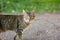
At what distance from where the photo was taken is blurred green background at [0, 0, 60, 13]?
293 inches

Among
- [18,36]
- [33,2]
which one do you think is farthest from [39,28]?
[33,2]

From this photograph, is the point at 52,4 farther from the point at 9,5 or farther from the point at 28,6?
the point at 9,5

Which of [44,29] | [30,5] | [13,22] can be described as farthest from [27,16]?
[30,5]

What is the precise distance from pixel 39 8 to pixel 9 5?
1049mm

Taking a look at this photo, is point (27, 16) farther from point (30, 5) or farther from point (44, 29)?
point (30, 5)

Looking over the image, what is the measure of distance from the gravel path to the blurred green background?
1.97ft

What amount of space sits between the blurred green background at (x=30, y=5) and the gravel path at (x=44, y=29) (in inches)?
23.7

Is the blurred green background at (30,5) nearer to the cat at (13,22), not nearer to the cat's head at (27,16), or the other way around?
the cat's head at (27,16)

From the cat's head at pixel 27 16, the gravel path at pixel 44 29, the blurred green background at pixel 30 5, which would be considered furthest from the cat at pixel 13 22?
the blurred green background at pixel 30 5

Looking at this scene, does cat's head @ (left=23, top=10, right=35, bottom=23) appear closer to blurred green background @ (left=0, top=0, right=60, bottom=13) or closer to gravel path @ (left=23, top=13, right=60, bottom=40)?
gravel path @ (left=23, top=13, right=60, bottom=40)

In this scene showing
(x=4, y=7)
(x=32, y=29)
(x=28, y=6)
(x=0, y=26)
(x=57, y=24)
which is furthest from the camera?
(x=28, y=6)

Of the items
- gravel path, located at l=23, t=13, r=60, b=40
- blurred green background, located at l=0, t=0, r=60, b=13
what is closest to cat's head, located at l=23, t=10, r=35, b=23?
gravel path, located at l=23, t=13, r=60, b=40

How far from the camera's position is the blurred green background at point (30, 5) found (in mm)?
7450

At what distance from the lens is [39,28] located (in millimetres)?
5883
